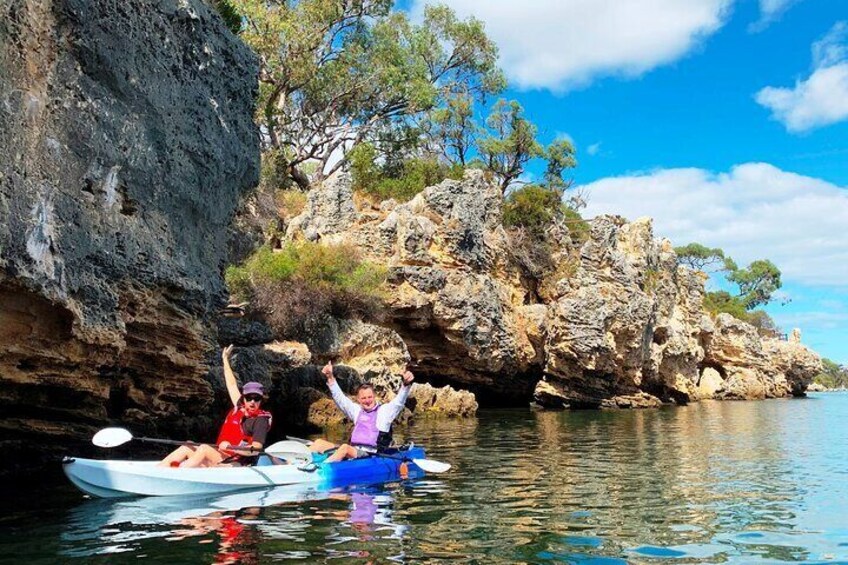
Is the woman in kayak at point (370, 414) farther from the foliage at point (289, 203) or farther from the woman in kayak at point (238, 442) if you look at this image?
the foliage at point (289, 203)

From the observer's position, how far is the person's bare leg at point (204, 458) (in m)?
9.90

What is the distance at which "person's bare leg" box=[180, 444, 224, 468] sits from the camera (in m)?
9.90

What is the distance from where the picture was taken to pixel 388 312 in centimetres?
2650

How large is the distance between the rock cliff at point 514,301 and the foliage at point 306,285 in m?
1.92

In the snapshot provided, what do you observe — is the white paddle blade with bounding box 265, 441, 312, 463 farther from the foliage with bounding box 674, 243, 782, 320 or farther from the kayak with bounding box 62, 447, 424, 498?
the foliage with bounding box 674, 243, 782, 320

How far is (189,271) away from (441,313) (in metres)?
15.9

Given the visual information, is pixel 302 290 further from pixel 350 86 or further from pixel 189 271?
pixel 350 86

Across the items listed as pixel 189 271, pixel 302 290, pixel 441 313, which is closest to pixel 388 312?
pixel 441 313

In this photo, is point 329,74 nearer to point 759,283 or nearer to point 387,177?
point 387,177

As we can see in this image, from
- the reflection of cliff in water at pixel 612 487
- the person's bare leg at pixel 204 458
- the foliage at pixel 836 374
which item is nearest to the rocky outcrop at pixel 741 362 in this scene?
the reflection of cliff in water at pixel 612 487

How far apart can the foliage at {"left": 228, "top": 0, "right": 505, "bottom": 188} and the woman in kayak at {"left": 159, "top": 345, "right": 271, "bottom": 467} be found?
2147 centimetres

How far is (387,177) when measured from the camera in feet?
112

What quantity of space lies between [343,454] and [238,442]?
159 centimetres

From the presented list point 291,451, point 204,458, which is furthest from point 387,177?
point 204,458
